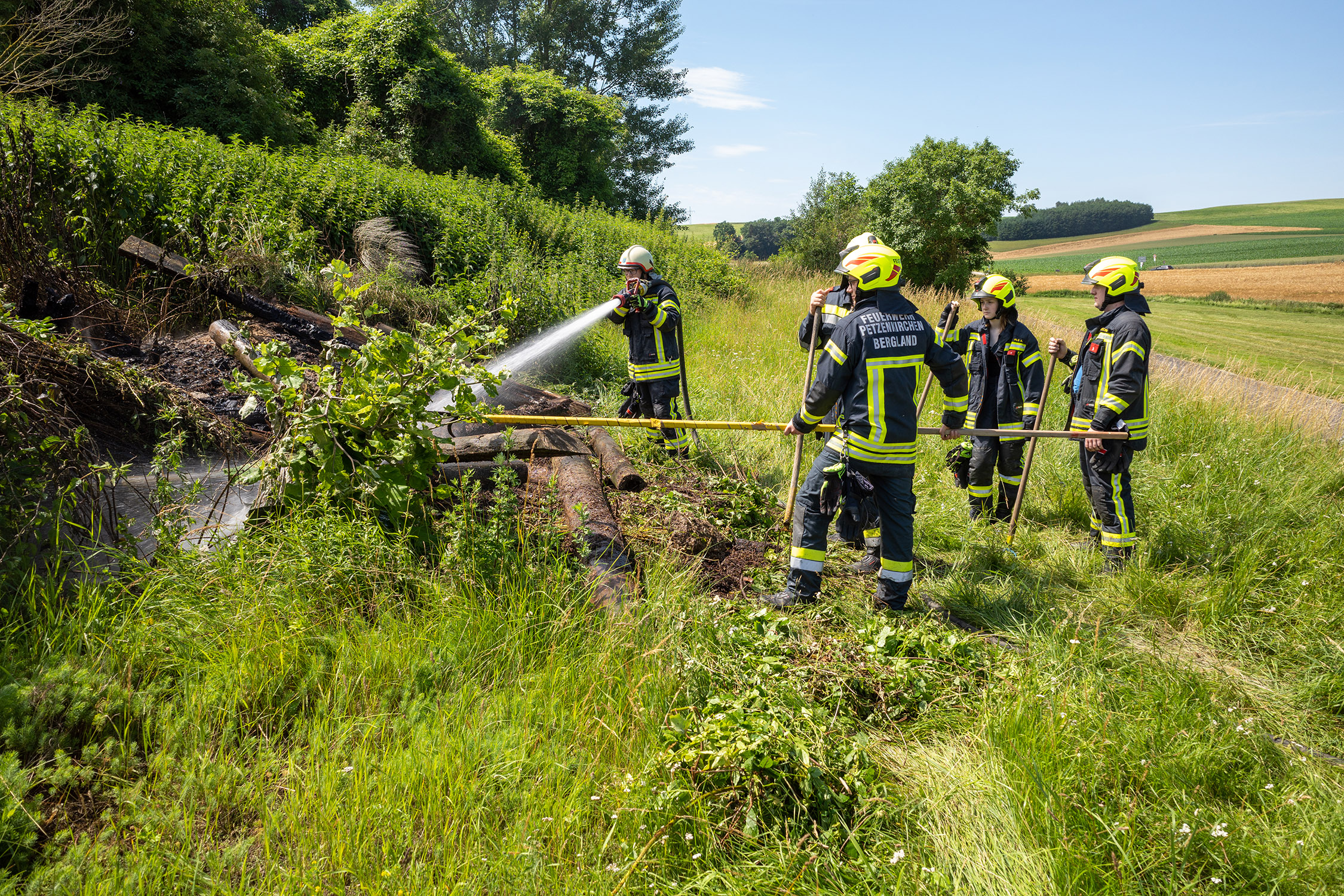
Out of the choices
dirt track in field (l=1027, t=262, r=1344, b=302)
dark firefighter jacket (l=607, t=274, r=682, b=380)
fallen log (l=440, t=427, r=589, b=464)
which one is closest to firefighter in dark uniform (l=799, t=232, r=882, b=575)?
dark firefighter jacket (l=607, t=274, r=682, b=380)

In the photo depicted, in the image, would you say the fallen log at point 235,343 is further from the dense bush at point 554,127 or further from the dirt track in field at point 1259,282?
the dirt track in field at point 1259,282

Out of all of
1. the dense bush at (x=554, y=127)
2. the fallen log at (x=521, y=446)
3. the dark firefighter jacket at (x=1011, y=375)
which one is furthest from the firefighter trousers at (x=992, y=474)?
the dense bush at (x=554, y=127)

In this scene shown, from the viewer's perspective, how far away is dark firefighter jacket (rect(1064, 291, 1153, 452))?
5078 mm

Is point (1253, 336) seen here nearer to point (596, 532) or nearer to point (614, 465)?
point (614, 465)

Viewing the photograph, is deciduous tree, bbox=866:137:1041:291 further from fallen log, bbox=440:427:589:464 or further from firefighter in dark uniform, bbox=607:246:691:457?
fallen log, bbox=440:427:589:464

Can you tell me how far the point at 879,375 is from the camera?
4219mm

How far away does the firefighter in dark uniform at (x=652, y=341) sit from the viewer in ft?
21.9

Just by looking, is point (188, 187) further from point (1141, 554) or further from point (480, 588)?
point (1141, 554)

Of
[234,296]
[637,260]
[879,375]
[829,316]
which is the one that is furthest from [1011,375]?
[234,296]

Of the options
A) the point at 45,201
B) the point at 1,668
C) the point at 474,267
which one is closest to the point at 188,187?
the point at 45,201

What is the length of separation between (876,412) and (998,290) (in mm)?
2883

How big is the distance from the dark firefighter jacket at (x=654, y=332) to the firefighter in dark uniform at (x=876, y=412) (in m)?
2.53

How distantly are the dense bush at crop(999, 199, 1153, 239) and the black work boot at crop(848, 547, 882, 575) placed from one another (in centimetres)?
7733

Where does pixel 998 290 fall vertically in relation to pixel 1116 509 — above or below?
above
